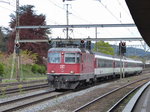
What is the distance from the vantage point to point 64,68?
75.2 feet

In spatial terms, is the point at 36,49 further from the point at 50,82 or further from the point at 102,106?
the point at 102,106

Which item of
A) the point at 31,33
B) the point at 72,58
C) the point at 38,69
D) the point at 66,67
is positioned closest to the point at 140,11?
the point at 66,67

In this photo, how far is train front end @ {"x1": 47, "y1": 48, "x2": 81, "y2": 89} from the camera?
74.1 feet

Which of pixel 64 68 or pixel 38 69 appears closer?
pixel 64 68

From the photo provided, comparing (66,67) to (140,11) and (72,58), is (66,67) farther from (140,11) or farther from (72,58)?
(140,11)

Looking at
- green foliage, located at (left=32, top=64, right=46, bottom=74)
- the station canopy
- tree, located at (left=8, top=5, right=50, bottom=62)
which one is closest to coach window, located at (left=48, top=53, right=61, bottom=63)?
the station canopy

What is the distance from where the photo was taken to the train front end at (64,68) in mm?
22578

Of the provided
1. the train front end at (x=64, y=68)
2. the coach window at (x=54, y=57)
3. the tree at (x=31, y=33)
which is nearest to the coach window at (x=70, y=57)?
the train front end at (x=64, y=68)

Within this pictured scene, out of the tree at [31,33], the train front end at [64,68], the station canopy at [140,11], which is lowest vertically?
the train front end at [64,68]

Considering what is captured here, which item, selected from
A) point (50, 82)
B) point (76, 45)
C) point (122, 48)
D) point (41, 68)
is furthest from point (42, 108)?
point (41, 68)

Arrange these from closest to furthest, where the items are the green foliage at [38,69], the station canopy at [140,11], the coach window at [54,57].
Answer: the station canopy at [140,11] < the coach window at [54,57] < the green foliage at [38,69]

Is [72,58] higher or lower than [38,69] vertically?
higher

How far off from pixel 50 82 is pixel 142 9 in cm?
1312

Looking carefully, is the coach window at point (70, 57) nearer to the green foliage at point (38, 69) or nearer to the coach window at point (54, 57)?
the coach window at point (54, 57)
